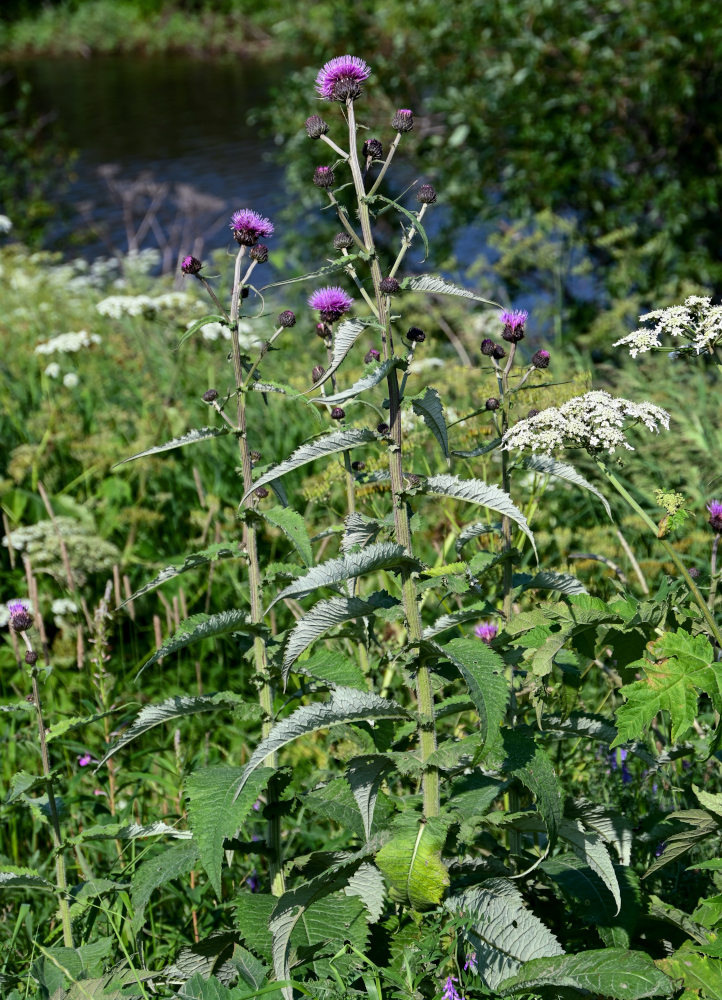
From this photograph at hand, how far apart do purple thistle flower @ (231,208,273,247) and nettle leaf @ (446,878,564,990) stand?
1.30 meters

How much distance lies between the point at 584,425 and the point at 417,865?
0.82 metres

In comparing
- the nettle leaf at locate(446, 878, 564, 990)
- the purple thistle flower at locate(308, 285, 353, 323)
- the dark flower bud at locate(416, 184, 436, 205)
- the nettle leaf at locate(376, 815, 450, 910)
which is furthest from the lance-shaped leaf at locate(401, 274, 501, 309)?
the nettle leaf at locate(446, 878, 564, 990)

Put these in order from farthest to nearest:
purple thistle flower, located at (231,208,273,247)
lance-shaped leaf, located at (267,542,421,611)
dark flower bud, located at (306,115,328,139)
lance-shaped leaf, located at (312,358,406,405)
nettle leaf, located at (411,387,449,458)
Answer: purple thistle flower, located at (231,208,273,247) < dark flower bud, located at (306,115,328,139) < nettle leaf, located at (411,387,449,458) < lance-shaped leaf, located at (267,542,421,611) < lance-shaped leaf, located at (312,358,406,405)

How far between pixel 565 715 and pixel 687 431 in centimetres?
204

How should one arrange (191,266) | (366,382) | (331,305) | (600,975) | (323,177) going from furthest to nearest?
(331,305)
(191,266)
(323,177)
(600,975)
(366,382)

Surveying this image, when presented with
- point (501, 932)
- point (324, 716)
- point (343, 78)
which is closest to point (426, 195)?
point (343, 78)

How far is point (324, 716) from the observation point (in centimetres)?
171

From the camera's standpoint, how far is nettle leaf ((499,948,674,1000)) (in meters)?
1.71

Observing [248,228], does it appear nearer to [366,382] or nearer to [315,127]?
[315,127]

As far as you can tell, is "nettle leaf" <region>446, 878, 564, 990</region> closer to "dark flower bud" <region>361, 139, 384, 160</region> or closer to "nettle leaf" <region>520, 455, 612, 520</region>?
"nettle leaf" <region>520, 455, 612, 520</region>

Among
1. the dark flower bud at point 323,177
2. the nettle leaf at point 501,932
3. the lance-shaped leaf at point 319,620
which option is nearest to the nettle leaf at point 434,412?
the lance-shaped leaf at point 319,620

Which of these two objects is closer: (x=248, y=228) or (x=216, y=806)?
(x=216, y=806)

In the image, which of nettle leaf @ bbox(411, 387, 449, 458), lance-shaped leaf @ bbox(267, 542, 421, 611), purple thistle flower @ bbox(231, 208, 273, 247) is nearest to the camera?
lance-shaped leaf @ bbox(267, 542, 421, 611)

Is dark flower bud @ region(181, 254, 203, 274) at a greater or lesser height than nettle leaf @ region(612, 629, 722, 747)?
greater
